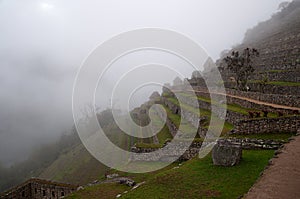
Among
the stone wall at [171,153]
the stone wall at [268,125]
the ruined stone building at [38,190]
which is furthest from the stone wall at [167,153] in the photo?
the ruined stone building at [38,190]

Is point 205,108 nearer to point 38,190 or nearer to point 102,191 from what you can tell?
point 38,190

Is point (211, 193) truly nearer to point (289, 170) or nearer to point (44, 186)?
point (289, 170)

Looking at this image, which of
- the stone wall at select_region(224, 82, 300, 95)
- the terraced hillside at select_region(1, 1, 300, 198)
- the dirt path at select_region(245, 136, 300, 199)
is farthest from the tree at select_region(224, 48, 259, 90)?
the dirt path at select_region(245, 136, 300, 199)

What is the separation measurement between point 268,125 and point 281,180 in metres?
8.85

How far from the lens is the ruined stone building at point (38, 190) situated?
2469 centimetres

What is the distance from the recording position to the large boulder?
1407 centimetres

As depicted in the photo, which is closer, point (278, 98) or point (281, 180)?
point (281, 180)

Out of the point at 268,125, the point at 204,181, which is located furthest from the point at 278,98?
the point at 204,181

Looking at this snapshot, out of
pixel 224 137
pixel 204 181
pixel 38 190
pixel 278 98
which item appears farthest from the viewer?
pixel 278 98

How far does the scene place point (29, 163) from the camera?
3634 inches

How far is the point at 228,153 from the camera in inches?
559

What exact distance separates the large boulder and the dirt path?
1756 millimetres

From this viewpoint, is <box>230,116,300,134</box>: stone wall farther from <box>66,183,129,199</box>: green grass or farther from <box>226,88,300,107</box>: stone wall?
<box>226,88,300,107</box>: stone wall

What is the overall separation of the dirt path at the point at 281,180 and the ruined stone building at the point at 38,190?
17.3 m
